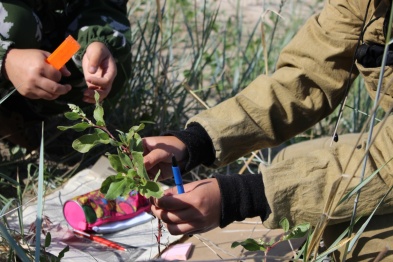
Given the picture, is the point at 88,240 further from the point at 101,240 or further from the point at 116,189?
the point at 116,189

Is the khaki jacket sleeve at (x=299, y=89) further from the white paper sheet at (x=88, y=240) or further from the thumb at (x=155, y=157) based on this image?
the white paper sheet at (x=88, y=240)

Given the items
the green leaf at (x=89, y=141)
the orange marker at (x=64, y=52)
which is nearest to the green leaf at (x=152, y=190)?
the green leaf at (x=89, y=141)

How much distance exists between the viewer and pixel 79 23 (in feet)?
6.76

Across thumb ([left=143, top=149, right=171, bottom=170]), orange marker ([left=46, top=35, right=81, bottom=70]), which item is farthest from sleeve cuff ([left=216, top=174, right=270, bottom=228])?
orange marker ([left=46, top=35, right=81, bottom=70])

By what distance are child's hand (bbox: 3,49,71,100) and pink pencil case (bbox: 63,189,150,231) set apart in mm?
264

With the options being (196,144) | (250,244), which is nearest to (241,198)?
(250,244)

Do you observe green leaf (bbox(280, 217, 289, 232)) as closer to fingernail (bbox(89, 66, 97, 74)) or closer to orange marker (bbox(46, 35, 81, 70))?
orange marker (bbox(46, 35, 81, 70))

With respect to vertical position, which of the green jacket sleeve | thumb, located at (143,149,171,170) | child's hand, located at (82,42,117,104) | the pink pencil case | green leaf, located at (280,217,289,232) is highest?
the green jacket sleeve

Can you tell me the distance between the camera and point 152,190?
3.78 feet

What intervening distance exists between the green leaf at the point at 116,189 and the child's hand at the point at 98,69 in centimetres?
65

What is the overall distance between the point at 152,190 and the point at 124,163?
3.1 inches

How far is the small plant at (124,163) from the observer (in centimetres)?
115

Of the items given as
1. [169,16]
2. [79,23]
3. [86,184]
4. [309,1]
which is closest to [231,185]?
[86,184]

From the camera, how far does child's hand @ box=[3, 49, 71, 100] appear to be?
5.57 feet
